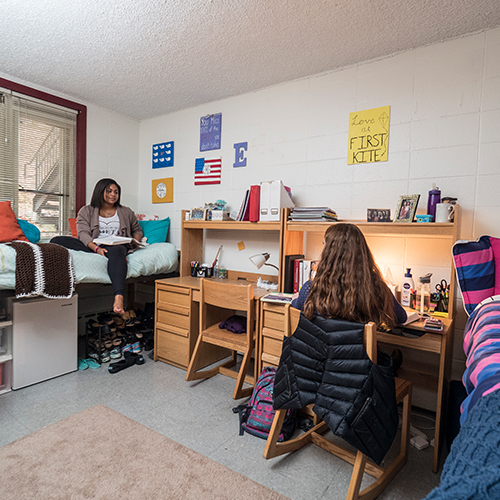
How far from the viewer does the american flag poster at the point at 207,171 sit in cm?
327

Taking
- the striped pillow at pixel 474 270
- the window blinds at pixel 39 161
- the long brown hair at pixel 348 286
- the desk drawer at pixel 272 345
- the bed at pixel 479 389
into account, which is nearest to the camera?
the bed at pixel 479 389

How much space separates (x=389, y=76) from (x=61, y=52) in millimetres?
2368

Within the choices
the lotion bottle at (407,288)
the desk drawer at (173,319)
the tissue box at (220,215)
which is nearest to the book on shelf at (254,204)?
the tissue box at (220,215)

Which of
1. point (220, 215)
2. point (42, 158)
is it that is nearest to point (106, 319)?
point (220, 215)

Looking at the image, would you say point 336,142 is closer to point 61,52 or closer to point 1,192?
point 61,52

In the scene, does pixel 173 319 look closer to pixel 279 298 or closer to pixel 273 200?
pixel 279 298

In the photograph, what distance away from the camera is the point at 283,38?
2213 millimetres

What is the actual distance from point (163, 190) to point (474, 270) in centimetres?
297

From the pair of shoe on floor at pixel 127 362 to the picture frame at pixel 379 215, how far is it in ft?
6.91

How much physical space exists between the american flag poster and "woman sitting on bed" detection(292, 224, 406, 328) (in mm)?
1907

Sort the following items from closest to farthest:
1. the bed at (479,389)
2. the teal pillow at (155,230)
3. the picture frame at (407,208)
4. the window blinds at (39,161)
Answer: the bed at (479,389) < the picture frame at (407,208) < the window blinds at (39,161) < the teal pillow at (155,230)

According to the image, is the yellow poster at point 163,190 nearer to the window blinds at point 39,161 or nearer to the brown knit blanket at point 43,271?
the window blinds at point 39,161

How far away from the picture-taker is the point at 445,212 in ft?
6.32

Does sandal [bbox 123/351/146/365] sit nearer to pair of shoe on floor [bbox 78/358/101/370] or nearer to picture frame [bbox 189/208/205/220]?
pair of shoe on floor [bbox 78/358/101/370]
